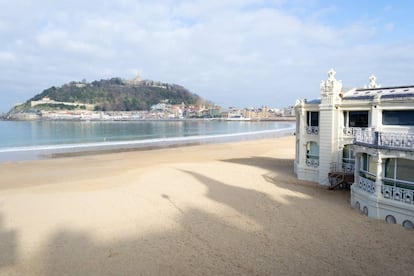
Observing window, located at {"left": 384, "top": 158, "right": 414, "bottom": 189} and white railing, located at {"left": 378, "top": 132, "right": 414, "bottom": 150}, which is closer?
white railing, located at {"left": 378, "top": 132, "right": 414, "bottom": 150}

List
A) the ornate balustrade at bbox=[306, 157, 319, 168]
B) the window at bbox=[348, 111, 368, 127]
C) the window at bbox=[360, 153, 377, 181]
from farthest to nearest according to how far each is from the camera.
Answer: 1. the ornate balustrade at bbox=[306, 157, 319, 168]
2. the window at bbox=[348, 111, 368, 127]
3. the window at bbox=[360, 153, 377, 181]

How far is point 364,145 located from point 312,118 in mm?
6318

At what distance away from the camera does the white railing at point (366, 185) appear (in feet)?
41.9

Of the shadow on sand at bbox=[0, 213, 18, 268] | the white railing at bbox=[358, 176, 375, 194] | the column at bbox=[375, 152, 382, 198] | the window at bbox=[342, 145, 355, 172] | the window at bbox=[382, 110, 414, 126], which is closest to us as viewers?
the shadow on sand at bbox=[0, 213, 18, 268]

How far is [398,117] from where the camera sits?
47.9 feet

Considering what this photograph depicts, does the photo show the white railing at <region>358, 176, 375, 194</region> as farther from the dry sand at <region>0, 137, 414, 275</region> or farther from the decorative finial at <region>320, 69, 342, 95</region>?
the decorative finial at <region>320, 69, 342, 95</region>

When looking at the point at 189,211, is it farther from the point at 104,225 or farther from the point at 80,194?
the point at 80,194

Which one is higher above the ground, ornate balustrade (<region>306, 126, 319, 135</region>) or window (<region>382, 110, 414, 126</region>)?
window (<region>382, 110, 414, 126</region>)

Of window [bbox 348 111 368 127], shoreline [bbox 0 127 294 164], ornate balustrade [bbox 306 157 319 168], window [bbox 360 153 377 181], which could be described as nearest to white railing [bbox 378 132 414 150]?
window [bbox 360 153 377 181]

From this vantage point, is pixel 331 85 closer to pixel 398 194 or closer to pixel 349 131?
pixel 349 131

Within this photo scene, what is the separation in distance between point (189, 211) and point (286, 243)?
4873 millimetres

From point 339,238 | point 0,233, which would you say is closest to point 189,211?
point 339,238

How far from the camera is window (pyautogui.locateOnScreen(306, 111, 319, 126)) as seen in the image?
19062 millimetres

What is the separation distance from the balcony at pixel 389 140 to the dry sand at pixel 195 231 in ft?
9.50
